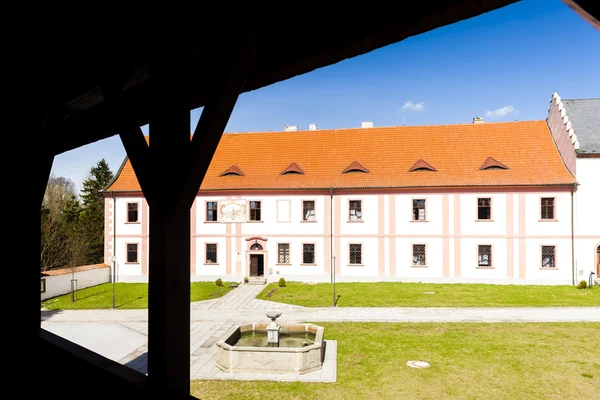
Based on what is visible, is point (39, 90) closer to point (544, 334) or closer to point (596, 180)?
point (544, 334)

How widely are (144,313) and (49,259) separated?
1567cm

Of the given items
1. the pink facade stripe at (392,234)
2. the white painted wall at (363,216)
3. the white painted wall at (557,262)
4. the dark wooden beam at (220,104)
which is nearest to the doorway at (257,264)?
the white painted wall at (363,216)

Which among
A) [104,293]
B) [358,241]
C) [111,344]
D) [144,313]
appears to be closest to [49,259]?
[104,293]

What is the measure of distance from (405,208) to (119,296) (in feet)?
53.6

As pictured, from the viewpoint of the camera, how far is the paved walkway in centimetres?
1217

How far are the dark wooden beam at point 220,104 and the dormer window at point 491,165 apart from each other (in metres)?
24.2

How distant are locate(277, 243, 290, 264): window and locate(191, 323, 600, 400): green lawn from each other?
36.1ft

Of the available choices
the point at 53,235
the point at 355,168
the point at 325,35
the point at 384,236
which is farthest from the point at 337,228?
the point at 325,35

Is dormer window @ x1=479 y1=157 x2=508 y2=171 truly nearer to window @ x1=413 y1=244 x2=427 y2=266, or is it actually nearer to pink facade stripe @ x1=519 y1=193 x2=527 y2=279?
pink facade stripe @ x1=519 y1=193 x2=527 y2=279

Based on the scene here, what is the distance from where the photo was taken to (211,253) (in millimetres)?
25156

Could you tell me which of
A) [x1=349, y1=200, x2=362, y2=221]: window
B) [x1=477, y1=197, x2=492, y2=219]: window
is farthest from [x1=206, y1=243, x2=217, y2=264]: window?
[x1=477, y1=197, x2=492, y2=219]: window

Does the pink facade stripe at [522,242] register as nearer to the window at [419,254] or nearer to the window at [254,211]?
the window at [419,254]

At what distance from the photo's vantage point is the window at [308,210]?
24.3 meters

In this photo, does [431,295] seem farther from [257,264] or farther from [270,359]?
[270,359]
